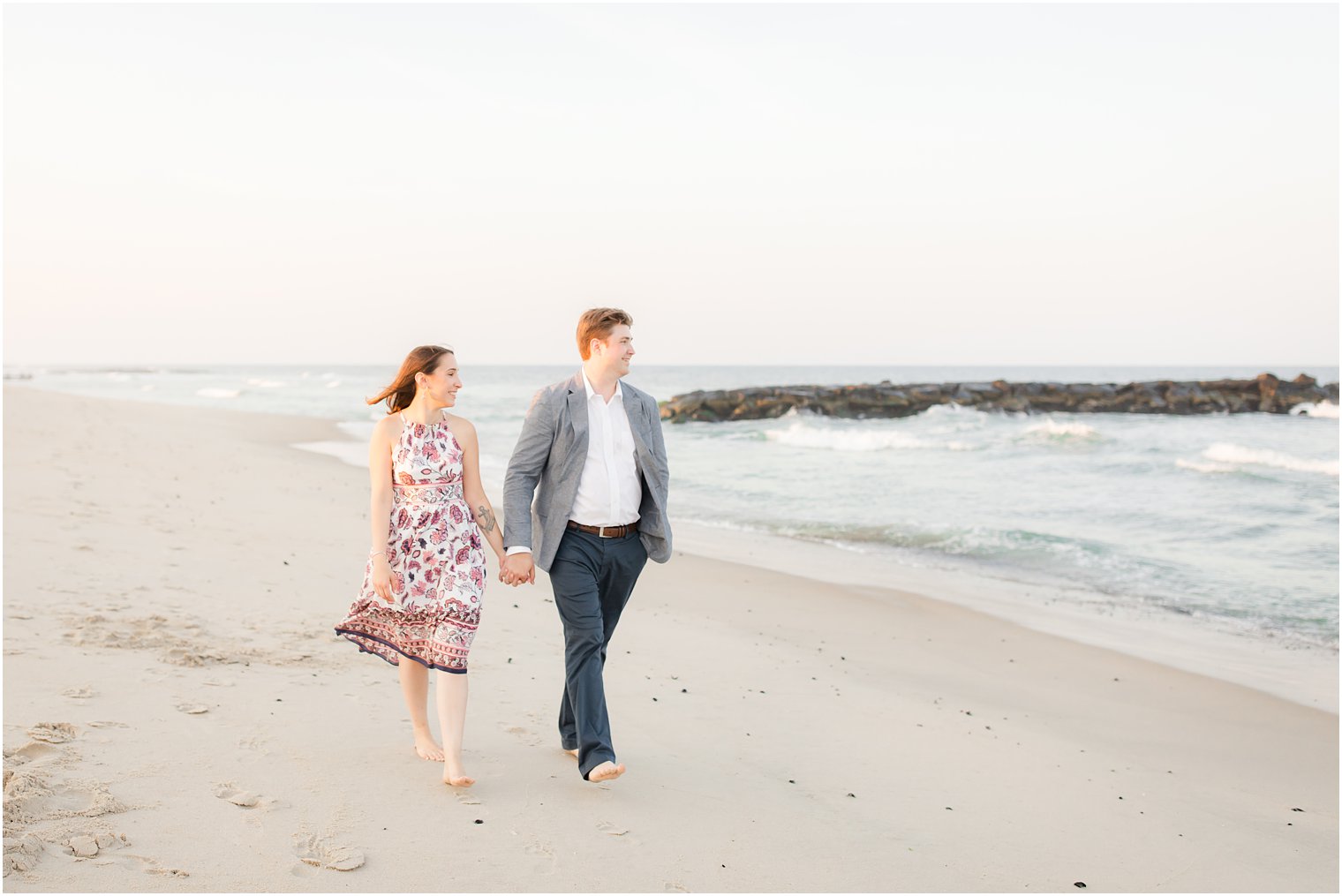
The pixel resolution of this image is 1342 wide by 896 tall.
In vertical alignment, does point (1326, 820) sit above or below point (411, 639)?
below

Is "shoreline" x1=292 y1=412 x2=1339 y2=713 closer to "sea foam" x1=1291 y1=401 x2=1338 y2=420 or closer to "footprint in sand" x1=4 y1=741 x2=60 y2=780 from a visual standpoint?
"footprint in sand" x1=4 y1=741 x2=60 y2=780

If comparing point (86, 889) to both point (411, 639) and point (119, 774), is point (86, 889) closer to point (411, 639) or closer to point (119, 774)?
point (119, 774)

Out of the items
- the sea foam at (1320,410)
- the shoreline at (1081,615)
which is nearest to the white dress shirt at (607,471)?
the shoreline at (1081,615)

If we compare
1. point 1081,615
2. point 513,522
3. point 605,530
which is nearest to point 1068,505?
point 1081,615

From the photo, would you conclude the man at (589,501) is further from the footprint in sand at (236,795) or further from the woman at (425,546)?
the footprint in sand at (236,795)

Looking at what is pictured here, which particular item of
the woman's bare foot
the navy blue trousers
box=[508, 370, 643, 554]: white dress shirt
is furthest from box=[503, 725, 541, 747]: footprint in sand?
box=[508, 370, 643, 554]: white dress shirt

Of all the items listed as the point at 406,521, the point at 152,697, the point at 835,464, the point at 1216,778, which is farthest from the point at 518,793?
the point at 835,464

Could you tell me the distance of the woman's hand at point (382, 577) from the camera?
3740 mm

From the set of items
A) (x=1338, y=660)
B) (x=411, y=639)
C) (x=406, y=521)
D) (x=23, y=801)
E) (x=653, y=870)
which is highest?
(x=406, y=521)

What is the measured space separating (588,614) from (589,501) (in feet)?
1.50

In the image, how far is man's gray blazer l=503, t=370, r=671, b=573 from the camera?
3869mm

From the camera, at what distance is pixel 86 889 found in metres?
2.70

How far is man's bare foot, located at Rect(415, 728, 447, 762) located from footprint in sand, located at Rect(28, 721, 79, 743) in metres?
1.29

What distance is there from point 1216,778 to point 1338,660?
12.4ft
